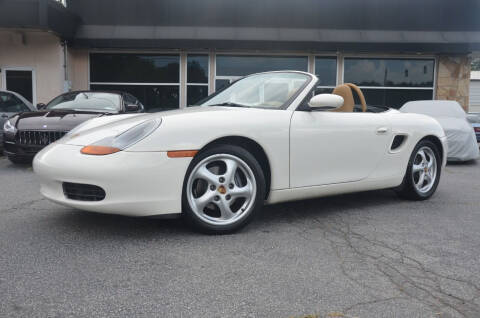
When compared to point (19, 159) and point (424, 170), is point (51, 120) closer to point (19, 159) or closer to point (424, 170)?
point (19, 159)

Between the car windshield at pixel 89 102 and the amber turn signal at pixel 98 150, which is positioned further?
the car windshield at pixel 89 102

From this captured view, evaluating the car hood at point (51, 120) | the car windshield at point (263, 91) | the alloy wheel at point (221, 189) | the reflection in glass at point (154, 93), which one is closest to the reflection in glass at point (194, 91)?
the reflection in glass at point (154, 93)

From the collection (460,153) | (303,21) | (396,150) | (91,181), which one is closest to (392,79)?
(303,21)

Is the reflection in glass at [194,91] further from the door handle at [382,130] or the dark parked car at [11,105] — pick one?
the door handle at [382,130]

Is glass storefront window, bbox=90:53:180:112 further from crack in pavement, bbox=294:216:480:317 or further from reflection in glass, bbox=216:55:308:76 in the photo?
crack in pavement, bbox=294:216:480:317

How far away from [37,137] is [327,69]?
12.4m

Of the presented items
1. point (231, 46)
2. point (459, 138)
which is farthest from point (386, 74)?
point (459, 138)

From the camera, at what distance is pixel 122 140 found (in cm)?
Result: 350

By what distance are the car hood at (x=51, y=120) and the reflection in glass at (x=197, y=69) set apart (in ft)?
33.0

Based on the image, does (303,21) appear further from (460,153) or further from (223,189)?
(223,189)

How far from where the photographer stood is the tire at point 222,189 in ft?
11.8

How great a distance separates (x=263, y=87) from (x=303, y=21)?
12.8 metres

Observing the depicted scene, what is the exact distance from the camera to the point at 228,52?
17.2m

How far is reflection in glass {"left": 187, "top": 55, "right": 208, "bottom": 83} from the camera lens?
57.2 feet
